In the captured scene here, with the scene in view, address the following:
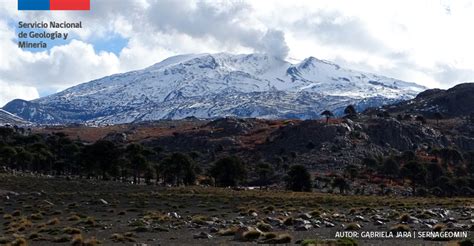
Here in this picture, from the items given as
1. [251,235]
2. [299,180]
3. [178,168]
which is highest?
[178,168]

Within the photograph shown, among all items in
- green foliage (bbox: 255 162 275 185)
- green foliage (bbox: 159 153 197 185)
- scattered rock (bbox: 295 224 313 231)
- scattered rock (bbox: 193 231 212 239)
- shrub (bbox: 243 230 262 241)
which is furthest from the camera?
green foliage (bbox: 255 162 275 185)

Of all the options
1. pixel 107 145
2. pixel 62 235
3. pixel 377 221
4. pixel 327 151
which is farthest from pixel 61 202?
pixel 327 151

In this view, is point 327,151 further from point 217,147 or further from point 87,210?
point 87,210

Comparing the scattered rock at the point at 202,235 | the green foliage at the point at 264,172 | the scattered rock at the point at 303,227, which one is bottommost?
the scattered rock at the point at 202,235

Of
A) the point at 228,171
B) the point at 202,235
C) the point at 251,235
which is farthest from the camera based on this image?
the point at 228,171

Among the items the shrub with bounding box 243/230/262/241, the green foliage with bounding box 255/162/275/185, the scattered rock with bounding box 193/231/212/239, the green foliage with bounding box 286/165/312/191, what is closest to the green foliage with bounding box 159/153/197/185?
the green foliage with bounding box 255/162/275/185

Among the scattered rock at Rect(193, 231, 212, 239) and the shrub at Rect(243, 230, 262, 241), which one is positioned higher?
the shrub at Rect(243, 230, 262, 241)

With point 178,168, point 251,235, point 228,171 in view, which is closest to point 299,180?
point 228,171

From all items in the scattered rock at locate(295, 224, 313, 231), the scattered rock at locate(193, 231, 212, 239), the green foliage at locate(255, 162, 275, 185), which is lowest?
the scattered rock at locate(193, 231, 212, 239)

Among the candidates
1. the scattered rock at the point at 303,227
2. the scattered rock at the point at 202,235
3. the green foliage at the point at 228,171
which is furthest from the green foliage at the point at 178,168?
the scattered rock at the point at 202,235

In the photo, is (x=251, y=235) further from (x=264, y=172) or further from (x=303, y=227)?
(x=264, y=172)

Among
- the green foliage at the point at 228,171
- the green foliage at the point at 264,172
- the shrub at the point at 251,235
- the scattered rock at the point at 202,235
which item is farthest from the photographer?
the green foliage at the point at 264,172

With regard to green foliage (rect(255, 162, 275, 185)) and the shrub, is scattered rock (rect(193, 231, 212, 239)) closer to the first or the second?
the shrub

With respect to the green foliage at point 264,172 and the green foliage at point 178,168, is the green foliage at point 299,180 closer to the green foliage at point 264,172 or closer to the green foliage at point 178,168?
the green foliage at point 264,172
